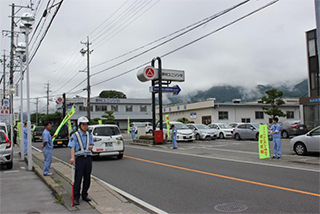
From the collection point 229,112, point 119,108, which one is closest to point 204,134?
point 229,112

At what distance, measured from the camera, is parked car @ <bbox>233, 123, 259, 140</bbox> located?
24.4 m

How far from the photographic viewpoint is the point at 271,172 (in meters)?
9.88

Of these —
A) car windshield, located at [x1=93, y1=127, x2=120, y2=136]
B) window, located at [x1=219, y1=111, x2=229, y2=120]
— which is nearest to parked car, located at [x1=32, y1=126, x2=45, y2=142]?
car windshield, located at [x1=93, y1=127, x2=120, y2=136]

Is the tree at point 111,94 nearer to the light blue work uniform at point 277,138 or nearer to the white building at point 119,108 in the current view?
the white building at point 119,108

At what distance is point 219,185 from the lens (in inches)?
318

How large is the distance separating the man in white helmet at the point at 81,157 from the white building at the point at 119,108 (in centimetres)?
5736

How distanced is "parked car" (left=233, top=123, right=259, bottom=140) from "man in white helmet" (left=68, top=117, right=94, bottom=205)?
20.2 m

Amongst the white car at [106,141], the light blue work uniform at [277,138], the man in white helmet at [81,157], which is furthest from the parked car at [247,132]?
the man in white helmet at [81,157]

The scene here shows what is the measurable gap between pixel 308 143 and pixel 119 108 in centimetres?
5526

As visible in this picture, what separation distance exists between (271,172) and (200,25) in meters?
7.93

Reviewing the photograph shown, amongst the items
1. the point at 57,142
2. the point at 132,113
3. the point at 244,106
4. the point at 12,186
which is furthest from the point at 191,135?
the point at 132,113

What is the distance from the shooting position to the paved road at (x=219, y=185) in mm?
6191

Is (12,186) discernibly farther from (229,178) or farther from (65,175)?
(229,178)

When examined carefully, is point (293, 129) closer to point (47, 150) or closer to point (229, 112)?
point (229, 112)
